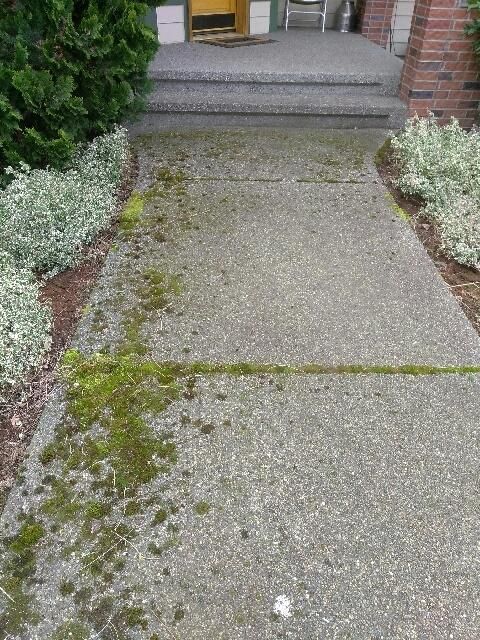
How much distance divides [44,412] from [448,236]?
2232 millimetres

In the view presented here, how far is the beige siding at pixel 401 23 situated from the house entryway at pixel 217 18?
195 cm

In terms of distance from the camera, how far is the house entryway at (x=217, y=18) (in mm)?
5496

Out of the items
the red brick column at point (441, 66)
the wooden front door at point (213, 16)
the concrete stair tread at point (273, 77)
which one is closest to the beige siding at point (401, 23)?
the wooden front door at point (213, 16)

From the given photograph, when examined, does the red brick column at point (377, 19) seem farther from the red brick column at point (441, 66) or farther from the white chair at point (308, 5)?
the red brick column at point (441, 66)

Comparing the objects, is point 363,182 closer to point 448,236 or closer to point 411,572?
point 448,236

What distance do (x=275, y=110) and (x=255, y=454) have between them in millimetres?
3245

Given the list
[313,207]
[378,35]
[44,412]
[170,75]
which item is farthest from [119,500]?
[378,35]

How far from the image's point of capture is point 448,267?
2.75 meters

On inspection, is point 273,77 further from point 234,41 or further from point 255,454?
point 255,454

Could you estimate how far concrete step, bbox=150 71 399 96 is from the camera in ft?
14.1

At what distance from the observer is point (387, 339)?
7.12ft

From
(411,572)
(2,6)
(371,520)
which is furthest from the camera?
(2,6)

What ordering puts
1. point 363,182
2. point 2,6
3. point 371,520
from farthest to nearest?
point 363,182 < point 2,6 < point 371,520

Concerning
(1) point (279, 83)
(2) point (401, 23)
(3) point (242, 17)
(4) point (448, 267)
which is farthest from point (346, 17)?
(4) point (448, 267)
